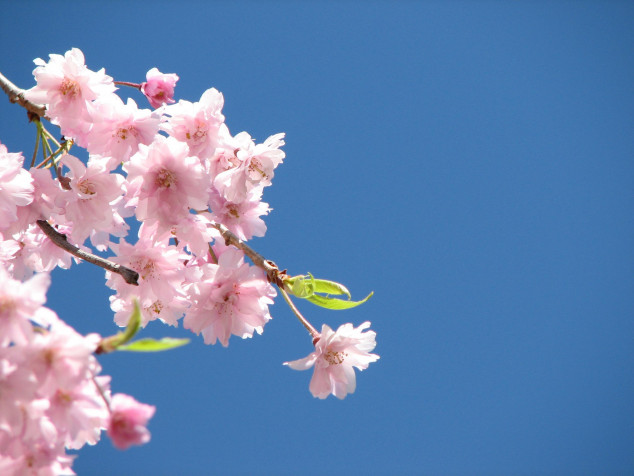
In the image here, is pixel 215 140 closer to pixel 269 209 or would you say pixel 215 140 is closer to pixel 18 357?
pixel 269 209

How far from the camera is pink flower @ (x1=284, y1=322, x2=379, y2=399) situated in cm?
131

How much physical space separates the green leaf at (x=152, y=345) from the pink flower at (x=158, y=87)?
774mm

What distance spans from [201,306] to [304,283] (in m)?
0.27

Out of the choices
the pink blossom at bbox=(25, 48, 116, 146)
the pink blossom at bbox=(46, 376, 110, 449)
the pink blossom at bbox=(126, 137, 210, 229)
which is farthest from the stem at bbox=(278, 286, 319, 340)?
the pink blossom at bbox=(25, 48, 116, 146)

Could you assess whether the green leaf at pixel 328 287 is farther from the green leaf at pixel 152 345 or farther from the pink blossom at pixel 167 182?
the green leaf at pixel 152 345

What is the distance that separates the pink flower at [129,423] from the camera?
2.83ft

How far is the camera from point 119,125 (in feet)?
4.41

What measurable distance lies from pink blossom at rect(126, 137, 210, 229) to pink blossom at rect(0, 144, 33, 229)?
19 cm

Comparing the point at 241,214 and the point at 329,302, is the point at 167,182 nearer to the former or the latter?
the point at 241,214

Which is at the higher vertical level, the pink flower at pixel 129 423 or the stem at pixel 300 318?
the stem at pixel 300 318

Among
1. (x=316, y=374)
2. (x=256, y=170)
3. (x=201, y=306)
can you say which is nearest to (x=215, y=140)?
(x=256, y=170)

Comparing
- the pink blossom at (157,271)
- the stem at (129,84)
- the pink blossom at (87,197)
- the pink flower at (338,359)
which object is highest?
the stem at (129,84)

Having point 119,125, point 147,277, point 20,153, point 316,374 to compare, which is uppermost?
point 119,125

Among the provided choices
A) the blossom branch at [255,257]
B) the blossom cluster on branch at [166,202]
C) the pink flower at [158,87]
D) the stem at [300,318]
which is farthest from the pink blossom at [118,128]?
the stem at [300,318]
